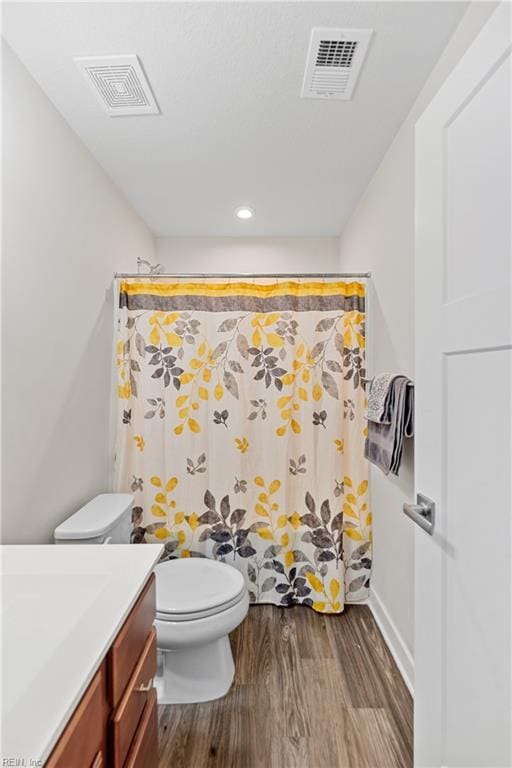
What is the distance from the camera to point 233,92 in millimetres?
1651

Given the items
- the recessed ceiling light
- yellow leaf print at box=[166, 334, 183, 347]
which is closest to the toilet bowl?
yellow leaf print at box=[166, 334, 183, 347]

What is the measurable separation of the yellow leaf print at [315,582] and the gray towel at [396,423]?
2.74 feet

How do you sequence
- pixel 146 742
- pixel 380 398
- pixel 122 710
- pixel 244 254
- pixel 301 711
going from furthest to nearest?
pixel 244 254, pixel 380 398, pixel 301 711, pixel 146 742, pixel 122 710

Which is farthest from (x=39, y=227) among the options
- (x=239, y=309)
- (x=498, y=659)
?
(x=498, y=659)

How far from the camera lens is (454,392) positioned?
3.10ft

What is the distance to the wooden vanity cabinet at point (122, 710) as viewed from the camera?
0.69 m

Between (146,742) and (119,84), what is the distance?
2.07 meters

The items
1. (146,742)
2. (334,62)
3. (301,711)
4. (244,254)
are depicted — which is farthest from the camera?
→ (244,254)

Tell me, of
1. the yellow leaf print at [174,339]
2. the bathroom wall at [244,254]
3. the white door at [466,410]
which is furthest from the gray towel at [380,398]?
the bathroom wall at [244,254]

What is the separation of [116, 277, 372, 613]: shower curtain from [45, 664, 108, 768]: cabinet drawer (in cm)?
150

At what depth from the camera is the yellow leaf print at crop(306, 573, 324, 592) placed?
2.29 metres

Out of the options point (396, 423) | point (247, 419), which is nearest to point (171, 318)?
point (247, 419)

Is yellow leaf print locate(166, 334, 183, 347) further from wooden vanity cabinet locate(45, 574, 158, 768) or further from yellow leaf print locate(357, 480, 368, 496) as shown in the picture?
wooden vanity cabinet locate(45, 574, 158, 768)

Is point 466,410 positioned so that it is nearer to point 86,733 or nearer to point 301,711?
point 86,733
